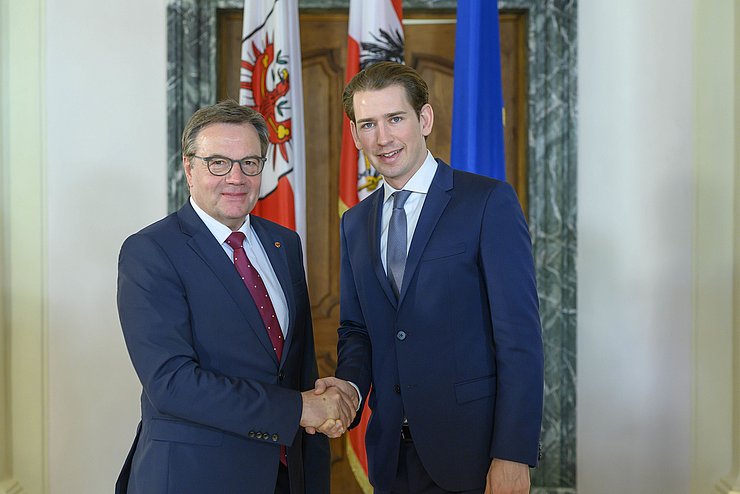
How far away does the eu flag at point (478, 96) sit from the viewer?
10.2 ft

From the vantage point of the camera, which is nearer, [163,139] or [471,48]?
[471,48]

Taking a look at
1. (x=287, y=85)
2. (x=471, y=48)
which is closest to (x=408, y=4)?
(x=471, y=48)

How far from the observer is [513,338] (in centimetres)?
188

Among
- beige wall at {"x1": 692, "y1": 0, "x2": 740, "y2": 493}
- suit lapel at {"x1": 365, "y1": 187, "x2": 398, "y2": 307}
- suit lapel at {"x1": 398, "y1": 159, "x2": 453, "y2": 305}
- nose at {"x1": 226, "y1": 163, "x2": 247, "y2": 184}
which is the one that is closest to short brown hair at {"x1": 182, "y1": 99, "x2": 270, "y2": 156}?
nose at {"x1": 226, "y1": 163, "x2": 247, "y2": 184}

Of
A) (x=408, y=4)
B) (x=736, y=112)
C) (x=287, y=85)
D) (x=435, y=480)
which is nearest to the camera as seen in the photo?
(x=435, y=480)

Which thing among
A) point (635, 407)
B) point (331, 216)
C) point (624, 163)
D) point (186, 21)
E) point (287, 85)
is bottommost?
point (635, 407)

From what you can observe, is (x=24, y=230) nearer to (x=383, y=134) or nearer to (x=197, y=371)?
(x=197, y=371)

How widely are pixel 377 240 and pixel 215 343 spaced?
20.4 inches

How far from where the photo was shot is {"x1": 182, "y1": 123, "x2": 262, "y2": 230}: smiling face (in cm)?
194

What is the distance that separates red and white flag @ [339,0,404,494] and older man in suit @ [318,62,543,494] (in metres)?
1.14

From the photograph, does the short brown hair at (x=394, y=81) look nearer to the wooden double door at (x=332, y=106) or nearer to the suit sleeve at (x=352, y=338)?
the suit sleeve at (x=352, y=338)

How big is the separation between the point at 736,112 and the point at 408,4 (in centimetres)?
148

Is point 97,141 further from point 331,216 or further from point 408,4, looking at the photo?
point 408,4

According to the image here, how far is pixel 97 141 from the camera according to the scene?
339 cm
